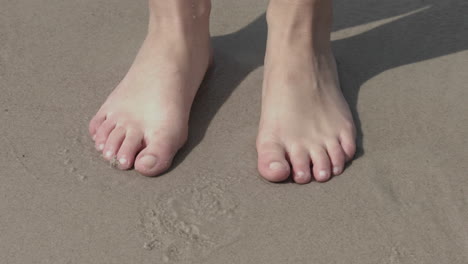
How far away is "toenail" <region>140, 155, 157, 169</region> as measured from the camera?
5.49 ft

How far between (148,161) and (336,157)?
463mm

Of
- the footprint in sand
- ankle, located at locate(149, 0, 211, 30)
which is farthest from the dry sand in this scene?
ankle, located at locate(149, 0, 211, 30)

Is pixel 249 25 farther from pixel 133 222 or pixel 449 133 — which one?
pixel 133 222

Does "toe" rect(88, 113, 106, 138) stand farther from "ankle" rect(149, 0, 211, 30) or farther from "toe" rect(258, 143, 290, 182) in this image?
"toe" rect(258, 143, 290, 182)

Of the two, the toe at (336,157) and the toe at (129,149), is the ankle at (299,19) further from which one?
the toe at (129,149)

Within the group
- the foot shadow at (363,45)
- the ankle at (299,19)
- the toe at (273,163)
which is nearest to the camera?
the toe at (273,163)

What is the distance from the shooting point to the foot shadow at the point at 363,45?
198cm

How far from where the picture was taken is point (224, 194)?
1.64 meters

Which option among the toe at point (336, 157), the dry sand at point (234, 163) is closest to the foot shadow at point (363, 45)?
the dry sand at point (234, 163)

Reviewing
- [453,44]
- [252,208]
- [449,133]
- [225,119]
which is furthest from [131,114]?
[453,44]

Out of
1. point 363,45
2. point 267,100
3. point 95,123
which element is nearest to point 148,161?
point 95,123

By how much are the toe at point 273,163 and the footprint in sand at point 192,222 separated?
11cm

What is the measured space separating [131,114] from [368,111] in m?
0.64

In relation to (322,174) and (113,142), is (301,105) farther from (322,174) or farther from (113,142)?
(113,142)
